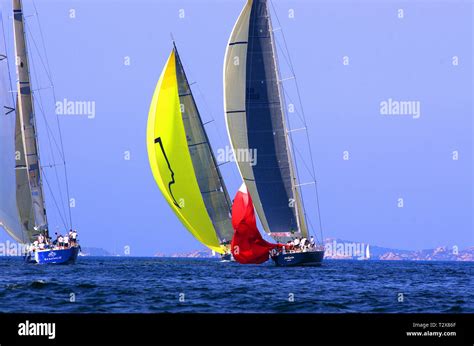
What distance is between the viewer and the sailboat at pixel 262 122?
179ft

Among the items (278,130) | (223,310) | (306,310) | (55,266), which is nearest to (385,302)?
(306,310)

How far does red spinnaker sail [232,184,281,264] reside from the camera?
4922 centimetres

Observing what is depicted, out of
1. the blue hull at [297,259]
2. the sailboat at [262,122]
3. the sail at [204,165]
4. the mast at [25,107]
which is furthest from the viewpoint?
the sail at [204,165]

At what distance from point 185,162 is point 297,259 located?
39.3 ft

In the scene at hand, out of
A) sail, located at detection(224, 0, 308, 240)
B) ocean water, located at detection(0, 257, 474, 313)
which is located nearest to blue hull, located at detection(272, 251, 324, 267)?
sail, located at detection(224, 0, 308, 240)

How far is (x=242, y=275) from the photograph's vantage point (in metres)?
46.7

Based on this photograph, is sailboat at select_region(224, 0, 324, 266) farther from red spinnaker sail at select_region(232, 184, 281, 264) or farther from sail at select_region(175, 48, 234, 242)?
sail at select_region(175, 48, 234, 242)

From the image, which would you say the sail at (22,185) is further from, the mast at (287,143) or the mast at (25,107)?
the mast at (287,143)

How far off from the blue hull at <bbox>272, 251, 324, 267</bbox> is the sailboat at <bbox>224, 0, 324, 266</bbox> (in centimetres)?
37

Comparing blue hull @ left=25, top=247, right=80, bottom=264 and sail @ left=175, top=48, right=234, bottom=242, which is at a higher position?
sail @ left=175, top=48, right=234, bottom=242

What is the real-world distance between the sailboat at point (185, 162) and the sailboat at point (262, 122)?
6.69 meters

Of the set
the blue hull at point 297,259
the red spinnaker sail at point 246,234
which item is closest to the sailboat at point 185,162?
the blue hull at point 297,259

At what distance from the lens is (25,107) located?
6019cm

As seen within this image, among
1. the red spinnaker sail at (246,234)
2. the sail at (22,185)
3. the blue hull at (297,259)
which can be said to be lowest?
the blue hull at (297,259)
